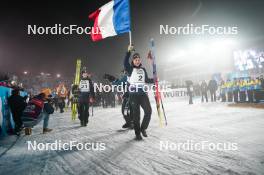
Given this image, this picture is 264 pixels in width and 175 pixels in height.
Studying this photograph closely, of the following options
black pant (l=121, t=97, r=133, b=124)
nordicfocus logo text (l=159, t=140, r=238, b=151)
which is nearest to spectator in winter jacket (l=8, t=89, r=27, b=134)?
black pant (l=121, t=97, r=133, b=124)

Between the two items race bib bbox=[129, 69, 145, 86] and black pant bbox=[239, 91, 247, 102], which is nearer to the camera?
race bib bbox=[129, 69, 145, 86]

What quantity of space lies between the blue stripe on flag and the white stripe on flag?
0.19 meters

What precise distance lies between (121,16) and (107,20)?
0.74 metres

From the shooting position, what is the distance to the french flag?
29.5 feet

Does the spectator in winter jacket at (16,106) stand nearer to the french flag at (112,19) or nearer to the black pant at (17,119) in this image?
the black pant at (17,119)

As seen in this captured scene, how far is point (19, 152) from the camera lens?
554cm

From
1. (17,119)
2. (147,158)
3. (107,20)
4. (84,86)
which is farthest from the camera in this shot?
(84,86)

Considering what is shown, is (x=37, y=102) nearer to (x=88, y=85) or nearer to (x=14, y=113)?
(x=14, y=113)

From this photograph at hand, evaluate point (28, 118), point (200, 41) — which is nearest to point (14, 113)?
point (28, 118)

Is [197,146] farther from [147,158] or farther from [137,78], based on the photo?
[137,78]

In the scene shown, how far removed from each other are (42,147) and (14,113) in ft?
12.3

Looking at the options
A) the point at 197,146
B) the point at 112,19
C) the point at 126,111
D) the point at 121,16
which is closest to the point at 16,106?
the point at 126,111

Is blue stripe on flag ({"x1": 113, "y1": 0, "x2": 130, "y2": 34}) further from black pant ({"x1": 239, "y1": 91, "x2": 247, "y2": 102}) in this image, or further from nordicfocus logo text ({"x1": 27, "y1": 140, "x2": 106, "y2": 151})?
black pant ({"x1": 239, "y1": 91, "x2": 247, "y2": 102})

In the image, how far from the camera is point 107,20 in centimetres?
958
